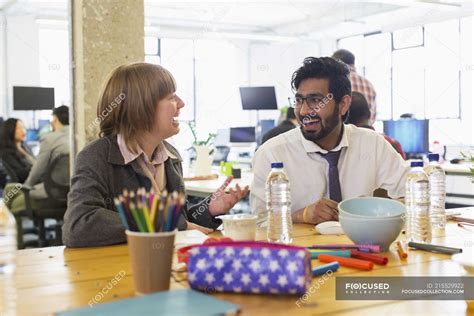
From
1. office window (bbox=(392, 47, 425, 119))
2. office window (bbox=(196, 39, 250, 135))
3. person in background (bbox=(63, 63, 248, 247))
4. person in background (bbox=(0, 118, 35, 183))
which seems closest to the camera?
person in background (bbox=(63, 63, 248, 247))

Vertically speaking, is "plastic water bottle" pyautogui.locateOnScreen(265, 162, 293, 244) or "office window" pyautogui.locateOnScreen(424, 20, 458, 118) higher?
"office window" pyautogui.locateOnScreen(424, 20, 458, 118)

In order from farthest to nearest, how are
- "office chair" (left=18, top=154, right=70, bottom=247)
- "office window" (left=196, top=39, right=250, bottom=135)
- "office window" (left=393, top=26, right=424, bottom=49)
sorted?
"office window" (left=196, top=39, right=250, bottom=135), "office window" (left=393, top=26, right=424, bottom=49), "office chair" (left=18, top=154, right=70, bottom=247)

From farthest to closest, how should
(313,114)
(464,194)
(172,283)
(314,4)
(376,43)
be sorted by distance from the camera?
(376,43)
(314,4)
(464,194)
(313,114)
(172,283)

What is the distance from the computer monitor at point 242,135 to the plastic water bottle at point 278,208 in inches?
283

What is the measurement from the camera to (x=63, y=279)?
1264 millimetres

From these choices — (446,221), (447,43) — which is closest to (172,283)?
(446,221)

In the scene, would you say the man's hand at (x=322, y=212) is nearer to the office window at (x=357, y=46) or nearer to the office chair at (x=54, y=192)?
the office chair at (x=54, y=192)

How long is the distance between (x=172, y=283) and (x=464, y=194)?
5990 mm

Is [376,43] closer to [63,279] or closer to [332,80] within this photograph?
[332,80]

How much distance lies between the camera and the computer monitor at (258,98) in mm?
7836

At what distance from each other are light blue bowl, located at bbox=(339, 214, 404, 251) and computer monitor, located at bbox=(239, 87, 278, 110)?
6373mm

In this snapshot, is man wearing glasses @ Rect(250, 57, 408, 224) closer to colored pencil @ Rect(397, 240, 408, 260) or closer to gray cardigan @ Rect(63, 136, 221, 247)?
gray cardigan @ Rect(63, 136, 221, 247)

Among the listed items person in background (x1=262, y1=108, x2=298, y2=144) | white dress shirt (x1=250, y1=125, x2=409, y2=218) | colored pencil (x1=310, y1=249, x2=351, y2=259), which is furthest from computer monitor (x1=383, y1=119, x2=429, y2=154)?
colored pencil (x1=310, y1=249, x2=351, y2=259)

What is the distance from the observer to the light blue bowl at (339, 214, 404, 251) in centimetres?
147
